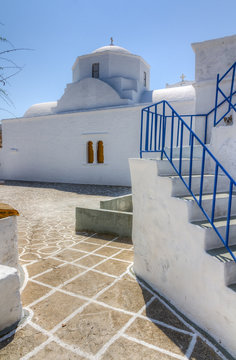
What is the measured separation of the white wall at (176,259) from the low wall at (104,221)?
175cm

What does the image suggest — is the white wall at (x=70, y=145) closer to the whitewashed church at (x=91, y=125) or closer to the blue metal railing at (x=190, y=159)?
the whitewashed church at (x=91, y=125)

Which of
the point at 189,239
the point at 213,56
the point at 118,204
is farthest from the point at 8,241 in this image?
the point at 213,56

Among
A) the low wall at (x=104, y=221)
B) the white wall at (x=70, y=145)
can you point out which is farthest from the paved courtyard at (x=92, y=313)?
the white wall at (x=70, y=145)

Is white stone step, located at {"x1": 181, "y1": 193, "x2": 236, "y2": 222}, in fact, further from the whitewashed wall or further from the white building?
the white building

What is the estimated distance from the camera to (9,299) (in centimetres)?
276

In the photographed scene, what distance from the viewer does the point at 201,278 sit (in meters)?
2.76

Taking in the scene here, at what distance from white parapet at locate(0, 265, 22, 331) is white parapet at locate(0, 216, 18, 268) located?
649mm

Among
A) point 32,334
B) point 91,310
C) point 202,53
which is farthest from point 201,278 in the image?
point 202,53

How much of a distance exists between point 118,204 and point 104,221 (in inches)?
50.3

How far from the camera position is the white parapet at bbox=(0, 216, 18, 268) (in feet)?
11.3

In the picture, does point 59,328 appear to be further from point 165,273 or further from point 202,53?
point 202,53

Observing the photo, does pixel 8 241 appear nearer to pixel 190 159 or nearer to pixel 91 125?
pixel 190 159

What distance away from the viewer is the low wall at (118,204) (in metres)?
6.79

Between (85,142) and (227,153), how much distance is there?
1244cm
